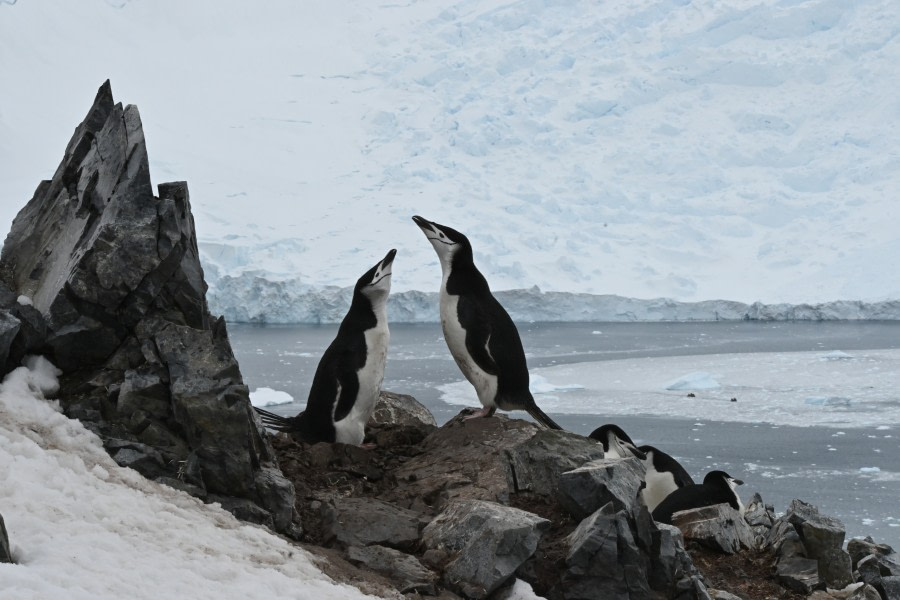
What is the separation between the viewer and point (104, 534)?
2854 mm

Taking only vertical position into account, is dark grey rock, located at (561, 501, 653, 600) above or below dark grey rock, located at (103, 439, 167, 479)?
below

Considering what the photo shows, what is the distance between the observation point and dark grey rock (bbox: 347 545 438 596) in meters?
3.38

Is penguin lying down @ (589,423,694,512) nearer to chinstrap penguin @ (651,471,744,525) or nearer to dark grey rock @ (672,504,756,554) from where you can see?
chinstrap penguin @ (651,471,744,525)

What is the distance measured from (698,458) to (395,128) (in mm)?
29926

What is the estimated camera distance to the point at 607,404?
1593 cm

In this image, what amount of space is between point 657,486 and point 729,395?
11.3m

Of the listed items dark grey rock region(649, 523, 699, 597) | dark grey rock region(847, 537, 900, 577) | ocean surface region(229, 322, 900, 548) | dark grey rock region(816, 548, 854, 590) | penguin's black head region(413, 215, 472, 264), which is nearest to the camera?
dark grey rock region(649, 523, 699, 597)

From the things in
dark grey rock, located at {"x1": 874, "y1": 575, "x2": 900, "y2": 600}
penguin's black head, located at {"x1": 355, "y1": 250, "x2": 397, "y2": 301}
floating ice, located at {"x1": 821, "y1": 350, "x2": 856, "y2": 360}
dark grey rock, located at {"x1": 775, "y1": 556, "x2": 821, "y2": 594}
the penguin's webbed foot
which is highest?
penguin's black head, located at {"x1": 355, "y1": 250, "x2": 397, "y2": 301}

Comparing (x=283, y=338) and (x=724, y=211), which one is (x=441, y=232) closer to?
(x=283, y=338)

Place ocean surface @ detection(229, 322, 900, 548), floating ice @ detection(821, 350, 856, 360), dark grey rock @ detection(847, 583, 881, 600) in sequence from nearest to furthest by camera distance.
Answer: dark grey rock @ detection(847, 583, 881, 600) → ocean surface @ detection(229, 322, 900, 548) → floating ice @ detection(821, 350, 856, 360)

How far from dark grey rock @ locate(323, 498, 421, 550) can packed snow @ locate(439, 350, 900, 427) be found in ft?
37.4

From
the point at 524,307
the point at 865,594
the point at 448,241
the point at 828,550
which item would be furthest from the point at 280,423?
the point at 524,307

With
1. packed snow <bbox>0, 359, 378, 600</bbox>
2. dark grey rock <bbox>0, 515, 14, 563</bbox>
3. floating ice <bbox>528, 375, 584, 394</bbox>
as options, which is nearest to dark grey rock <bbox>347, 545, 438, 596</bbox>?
packed snow <bbox>0, 359, 378, 600</bbox>

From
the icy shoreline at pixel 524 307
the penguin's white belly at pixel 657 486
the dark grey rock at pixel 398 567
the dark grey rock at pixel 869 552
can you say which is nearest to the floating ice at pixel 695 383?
the icy shoreline at pixel 524 307
